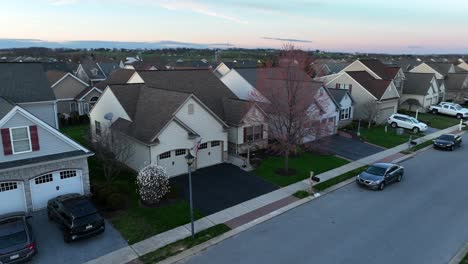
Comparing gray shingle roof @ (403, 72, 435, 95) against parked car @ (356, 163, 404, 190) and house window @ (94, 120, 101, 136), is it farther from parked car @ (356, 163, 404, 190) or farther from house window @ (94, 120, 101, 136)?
house window @ (94, 120, 101, 136)

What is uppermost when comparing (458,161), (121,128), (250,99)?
(250,99)

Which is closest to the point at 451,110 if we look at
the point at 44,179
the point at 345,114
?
the point at 345,114

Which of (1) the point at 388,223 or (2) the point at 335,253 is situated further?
(1) the point at 388,223

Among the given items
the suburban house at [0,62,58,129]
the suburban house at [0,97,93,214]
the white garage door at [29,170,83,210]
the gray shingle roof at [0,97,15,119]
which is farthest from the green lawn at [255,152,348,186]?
the suburban house at [0,62,58,129]

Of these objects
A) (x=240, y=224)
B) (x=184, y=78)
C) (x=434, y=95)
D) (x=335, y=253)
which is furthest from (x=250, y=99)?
(x=434, y=95)

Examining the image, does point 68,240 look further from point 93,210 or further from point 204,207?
point 204,207

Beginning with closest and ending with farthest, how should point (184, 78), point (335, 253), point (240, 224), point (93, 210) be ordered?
1. point (335, 253)
2. point (93, 210)
3. point (240, 224)
4. point (184, 78)
